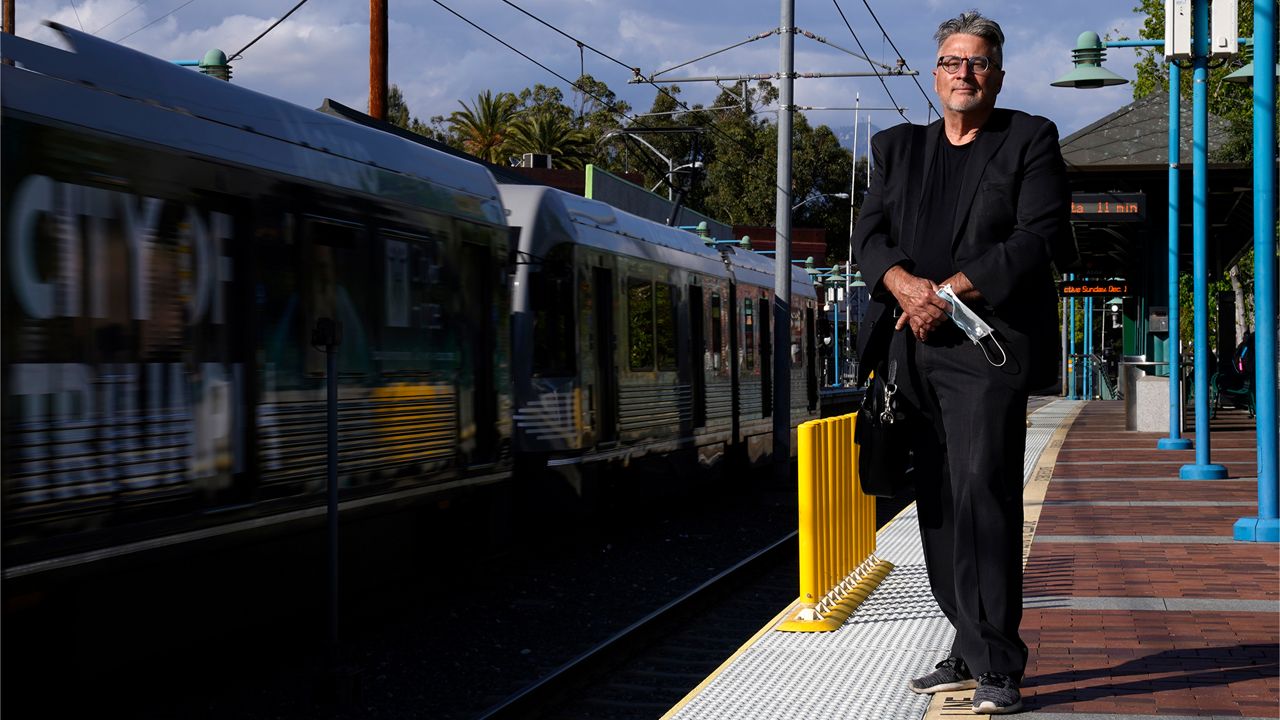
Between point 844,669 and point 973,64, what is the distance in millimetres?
2422

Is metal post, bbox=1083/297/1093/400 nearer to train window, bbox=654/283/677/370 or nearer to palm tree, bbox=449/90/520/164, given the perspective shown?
palm tree, bbox=449/90/520/164

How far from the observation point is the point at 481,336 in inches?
428

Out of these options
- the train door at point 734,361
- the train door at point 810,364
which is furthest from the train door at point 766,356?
the train door at point 810,364

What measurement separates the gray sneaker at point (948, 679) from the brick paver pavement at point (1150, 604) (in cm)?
22

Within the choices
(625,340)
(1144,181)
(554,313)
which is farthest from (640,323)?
(1144,181)

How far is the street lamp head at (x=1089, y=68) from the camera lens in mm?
18734

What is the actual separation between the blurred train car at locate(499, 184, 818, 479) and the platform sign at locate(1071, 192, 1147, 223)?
6.96 meters

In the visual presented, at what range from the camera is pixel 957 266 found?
15.9ft

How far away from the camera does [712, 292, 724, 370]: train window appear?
1808 cm

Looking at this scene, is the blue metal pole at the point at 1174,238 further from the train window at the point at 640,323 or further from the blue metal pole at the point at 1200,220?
the train window at the point at 640,323

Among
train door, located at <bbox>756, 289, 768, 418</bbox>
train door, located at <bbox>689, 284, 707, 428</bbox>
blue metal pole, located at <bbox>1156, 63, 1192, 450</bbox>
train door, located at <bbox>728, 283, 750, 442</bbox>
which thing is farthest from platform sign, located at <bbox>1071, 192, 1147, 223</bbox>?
train door, located at <bbox>689, 284, 707, 428</bbox>

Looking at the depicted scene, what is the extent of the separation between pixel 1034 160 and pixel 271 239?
425 cm

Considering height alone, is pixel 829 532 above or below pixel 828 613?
above

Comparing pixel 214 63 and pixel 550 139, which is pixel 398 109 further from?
pixel 214 63
